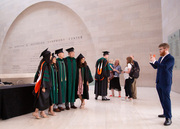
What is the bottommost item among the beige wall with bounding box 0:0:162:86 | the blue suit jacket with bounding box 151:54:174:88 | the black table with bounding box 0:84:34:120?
the black table with bounding box 0:84:34:120

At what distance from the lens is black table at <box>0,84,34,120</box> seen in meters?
3.28

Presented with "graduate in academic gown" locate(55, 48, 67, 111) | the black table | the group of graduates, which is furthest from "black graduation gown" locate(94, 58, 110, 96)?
the black table

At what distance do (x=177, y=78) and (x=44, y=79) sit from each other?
5929 mm

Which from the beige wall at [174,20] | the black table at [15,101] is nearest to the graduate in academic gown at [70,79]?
the black table at [15,101]

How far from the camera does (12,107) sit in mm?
3461

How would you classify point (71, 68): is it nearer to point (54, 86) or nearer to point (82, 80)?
point (82, 80)

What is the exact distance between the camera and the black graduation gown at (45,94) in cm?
327

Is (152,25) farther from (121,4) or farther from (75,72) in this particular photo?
(75,72)

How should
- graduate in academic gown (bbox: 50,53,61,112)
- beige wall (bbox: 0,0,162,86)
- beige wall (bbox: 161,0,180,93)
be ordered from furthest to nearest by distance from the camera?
beige wall (bbox: 0,0,162,86), beige wall (bbox: 161,0,180,93), graduate in academic gown (bbox: 50,53,61,112)

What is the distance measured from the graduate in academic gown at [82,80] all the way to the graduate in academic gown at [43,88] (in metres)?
1.08

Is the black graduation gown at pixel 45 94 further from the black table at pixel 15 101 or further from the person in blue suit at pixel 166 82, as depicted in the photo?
the person in blue suit at pixel 166 82

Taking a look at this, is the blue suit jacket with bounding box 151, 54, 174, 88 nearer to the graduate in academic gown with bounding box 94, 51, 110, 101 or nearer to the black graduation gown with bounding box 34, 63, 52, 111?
the black graduation gown with bounding box 34, 63, 52, 111

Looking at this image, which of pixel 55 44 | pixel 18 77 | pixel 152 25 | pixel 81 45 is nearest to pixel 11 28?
pixel 55 44

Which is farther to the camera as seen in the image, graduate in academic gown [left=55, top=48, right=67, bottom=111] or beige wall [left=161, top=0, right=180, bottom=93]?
beige wall [left=161, top=0, right=180, bottom=93]
